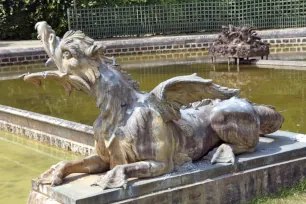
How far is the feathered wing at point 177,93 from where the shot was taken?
4172 millimetres

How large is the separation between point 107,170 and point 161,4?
2165 cm

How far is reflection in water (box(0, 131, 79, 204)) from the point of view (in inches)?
230

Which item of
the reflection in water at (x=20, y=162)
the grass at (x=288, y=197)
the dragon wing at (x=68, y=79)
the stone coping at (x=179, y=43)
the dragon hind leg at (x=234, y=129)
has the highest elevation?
the dragon wing at (x=68, y=79)

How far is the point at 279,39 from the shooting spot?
1975 cm

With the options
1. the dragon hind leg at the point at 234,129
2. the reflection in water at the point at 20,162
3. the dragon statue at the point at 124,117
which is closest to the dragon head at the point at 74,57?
the dragon statue at the point at 124,117

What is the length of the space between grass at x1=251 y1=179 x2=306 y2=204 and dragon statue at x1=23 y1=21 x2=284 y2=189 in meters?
0.43

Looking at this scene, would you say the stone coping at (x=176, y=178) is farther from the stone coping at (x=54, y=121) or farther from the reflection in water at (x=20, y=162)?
the stone coping at (x=54, y=121)

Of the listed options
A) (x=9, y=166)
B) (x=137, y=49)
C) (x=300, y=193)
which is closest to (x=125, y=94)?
(x=300, y=193)

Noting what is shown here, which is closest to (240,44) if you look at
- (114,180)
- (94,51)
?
(94,51)

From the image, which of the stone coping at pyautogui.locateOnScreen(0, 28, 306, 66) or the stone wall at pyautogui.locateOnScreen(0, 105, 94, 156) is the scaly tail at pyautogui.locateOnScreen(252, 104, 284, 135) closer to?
the stone wall at pyautogui.locateOnScreen(0, 105, 94, 156)

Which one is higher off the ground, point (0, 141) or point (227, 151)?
point (227, 151)

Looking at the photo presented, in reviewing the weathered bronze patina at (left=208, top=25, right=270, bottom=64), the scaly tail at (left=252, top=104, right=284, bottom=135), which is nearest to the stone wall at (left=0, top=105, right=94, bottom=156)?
the scaly tail at (left=252, top=104, right=284, bottom=135)

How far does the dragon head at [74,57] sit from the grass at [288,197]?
1.57 meters

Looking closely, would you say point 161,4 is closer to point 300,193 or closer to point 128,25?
point 128,25
